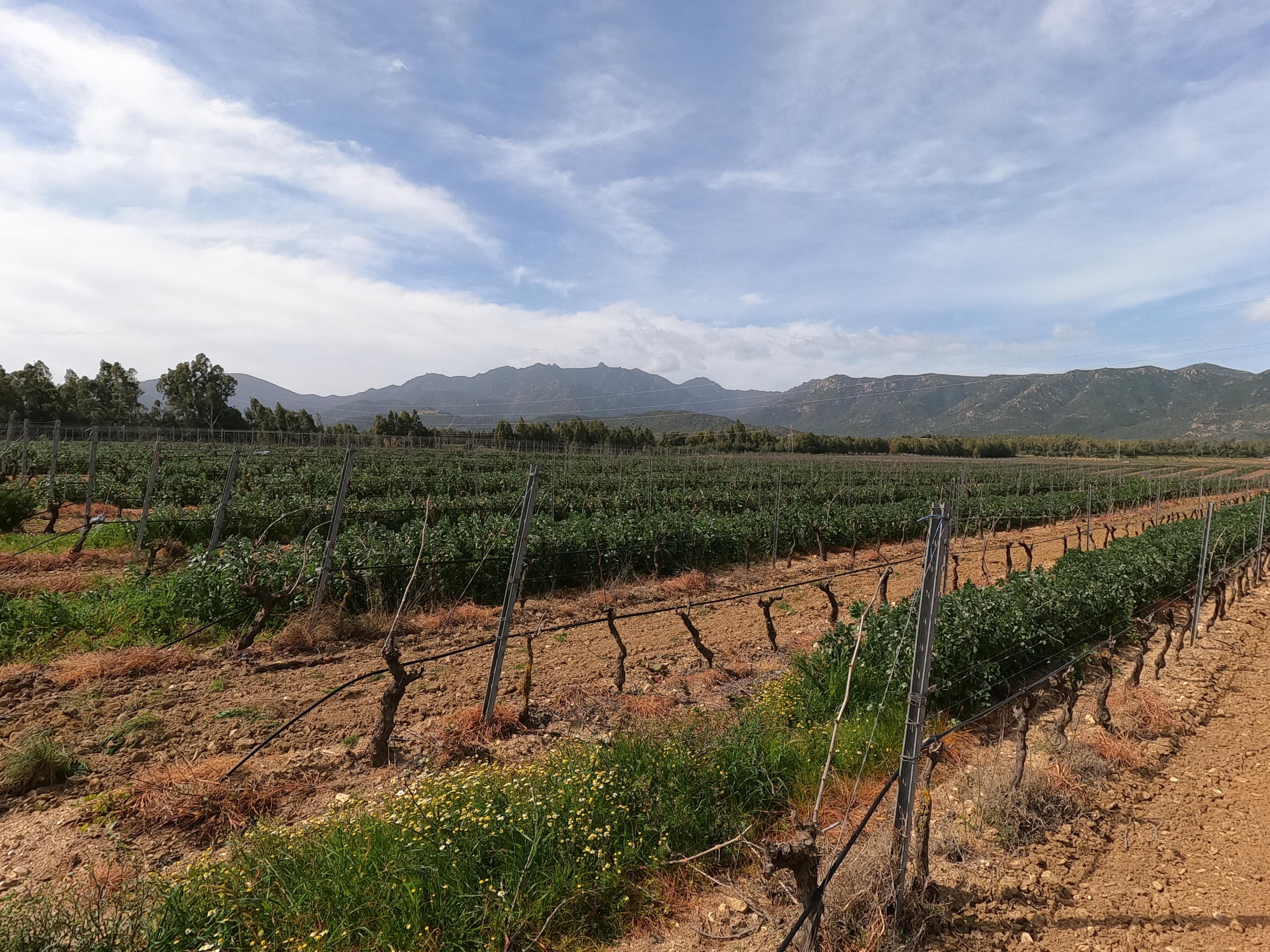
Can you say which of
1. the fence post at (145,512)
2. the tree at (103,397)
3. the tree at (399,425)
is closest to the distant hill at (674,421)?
the tree at (399,425)

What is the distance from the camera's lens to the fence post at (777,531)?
14.7 metres

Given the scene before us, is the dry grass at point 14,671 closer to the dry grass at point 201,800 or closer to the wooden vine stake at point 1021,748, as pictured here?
the dry grass at point 201,800

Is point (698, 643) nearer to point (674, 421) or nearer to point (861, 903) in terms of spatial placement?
point (861, 903)

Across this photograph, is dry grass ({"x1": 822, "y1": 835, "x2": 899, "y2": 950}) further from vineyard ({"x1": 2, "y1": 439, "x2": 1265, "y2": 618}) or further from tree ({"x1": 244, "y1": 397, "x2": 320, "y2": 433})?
Result: tree ({"x1": 244, "y1": 397, "x2": 320, "y2": 433})

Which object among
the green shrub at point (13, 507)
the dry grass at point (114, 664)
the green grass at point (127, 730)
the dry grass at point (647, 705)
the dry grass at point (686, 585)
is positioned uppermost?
the green shrub at point (13, 507)

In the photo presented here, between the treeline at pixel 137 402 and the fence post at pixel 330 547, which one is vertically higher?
the treeline at pixel 137 402

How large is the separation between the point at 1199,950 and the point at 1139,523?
3046 centimetres

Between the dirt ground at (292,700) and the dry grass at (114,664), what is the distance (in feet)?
0.07

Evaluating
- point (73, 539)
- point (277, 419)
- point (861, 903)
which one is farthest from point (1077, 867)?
point (277, 419)

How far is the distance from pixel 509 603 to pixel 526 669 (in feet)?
4.76

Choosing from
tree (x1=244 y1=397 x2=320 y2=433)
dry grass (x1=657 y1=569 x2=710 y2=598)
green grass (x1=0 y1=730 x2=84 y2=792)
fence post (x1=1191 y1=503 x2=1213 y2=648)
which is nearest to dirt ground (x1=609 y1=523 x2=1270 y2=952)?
fence post (x1=1191 y1=503 x2=1213 y2=648)

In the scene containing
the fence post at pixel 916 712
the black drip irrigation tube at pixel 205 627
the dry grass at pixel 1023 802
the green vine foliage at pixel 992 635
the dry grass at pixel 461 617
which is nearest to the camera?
the fence post at pixel 916 712

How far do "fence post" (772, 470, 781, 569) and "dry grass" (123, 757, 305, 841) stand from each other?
463 inches

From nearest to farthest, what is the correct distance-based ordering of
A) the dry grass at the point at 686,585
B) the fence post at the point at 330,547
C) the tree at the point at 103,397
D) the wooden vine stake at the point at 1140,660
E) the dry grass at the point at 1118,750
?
the dry grass at the point at 1118,750 → the wooden vine stake at the point at 1140,660 → the fence post at the point at 330,547 → the dry grass at the point at 686,585 → the tree at the point at 103,397
